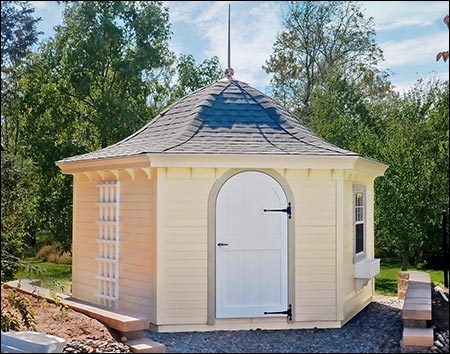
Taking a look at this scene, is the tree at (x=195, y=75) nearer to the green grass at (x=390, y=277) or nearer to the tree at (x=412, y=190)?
the tree at (x=412, y=190)

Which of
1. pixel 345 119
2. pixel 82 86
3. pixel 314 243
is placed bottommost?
pixel 314 243

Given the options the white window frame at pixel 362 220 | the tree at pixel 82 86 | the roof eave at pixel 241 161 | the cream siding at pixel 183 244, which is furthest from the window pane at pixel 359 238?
the tree at pixel 82 86

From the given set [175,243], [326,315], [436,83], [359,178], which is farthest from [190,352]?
[436,83]

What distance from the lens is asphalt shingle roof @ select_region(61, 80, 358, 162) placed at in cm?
787

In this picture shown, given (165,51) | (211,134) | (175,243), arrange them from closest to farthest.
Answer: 1. (175,243)
2. (211,134)
3. (165,51)

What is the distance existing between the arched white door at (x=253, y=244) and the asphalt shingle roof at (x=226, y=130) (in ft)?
1.77

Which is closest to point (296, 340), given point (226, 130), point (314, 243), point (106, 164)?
point (314, 243)

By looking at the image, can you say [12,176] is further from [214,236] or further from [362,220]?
[362,220]

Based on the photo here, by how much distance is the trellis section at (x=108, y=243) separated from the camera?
27.7ft

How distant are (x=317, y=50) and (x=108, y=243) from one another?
637 inches

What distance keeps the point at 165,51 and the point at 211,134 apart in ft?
36.7

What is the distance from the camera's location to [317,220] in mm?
7961

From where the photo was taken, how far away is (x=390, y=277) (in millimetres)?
17250

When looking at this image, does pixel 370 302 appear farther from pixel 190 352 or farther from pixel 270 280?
pixel 190 352
